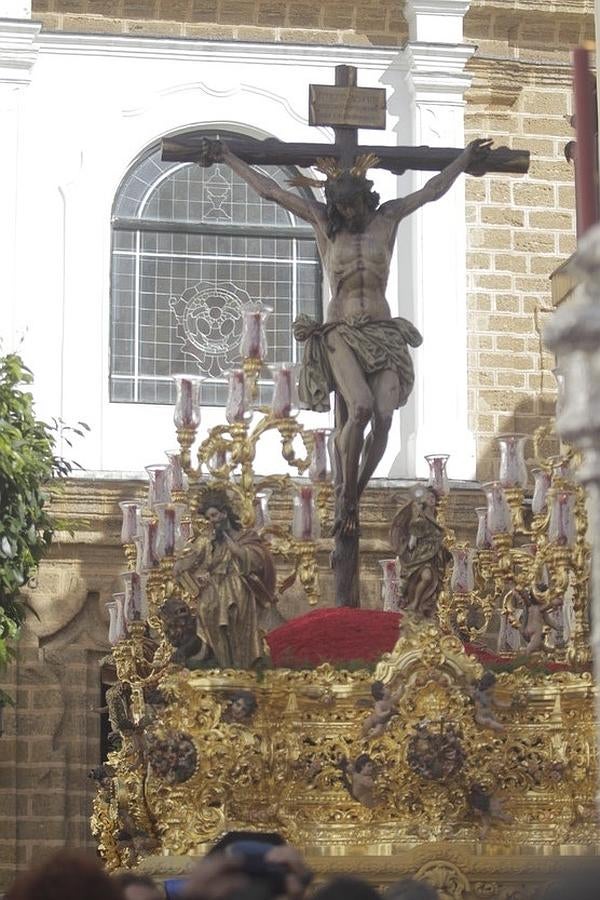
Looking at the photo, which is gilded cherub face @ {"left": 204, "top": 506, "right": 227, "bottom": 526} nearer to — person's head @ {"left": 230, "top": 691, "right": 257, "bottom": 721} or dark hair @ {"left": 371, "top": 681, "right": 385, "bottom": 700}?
person's head @ {"left": 230, "top": 691, "right": 257, "bottom": 721}

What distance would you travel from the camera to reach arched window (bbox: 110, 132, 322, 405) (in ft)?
58.2

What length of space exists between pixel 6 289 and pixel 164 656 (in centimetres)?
783

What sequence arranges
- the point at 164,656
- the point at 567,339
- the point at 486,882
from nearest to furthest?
the point at 567,339, the point at 486,882, the point at 164,656

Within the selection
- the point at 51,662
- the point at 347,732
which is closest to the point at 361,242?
the point at 347,732

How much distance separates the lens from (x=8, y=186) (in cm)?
1750

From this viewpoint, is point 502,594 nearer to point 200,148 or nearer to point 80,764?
point 200,148

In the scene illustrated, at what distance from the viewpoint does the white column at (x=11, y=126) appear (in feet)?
56.8

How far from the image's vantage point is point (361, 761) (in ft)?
31.3

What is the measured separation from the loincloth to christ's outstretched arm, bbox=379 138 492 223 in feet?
2.30

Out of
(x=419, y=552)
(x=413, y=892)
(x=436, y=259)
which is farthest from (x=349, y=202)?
(x=436, y=259)

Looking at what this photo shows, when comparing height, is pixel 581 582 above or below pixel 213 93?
below

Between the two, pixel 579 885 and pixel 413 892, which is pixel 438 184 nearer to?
Answer: pixel 413 892

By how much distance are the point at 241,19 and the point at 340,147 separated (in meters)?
7.24

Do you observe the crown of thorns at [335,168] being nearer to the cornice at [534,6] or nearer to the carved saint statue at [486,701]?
the carved saint statue at [486,701]
